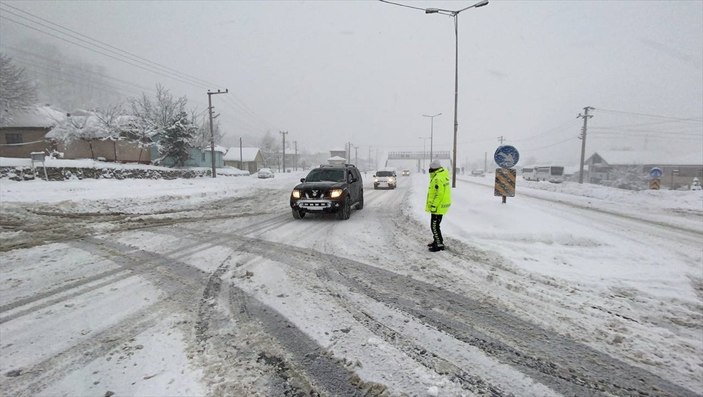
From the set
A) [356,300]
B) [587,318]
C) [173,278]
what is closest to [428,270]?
[356,300]

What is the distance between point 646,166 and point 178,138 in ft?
266

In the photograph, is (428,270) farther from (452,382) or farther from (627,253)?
(627,253)

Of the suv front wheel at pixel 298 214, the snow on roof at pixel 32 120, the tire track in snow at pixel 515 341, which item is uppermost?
the snow on roof at pixel 32 120

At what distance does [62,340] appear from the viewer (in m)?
3.20

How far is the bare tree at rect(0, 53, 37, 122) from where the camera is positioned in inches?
1400

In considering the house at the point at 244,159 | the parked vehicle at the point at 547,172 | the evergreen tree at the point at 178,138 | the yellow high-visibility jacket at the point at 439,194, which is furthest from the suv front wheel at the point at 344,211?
the house at the point at 244,159

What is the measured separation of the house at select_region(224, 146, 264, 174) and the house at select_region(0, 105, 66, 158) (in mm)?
33396

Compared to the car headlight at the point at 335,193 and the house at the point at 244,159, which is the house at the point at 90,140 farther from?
the car headlight at the point at 335,193

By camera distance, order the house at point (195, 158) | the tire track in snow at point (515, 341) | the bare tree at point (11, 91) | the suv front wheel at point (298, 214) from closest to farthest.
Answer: the tire track in snow at point (515, 341) < the suv front wheel at point (298, 214) < the bare tree at point (11, 91) < the house at point (195, 158)

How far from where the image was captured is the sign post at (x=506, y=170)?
10.3 metres

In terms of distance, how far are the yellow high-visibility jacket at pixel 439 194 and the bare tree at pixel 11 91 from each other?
48.2 m

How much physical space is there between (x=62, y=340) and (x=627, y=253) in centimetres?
922

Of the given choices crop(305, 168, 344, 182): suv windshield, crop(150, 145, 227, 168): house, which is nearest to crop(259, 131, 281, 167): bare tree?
crop(150, 145, 227, 168): house

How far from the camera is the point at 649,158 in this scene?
2633 inches
